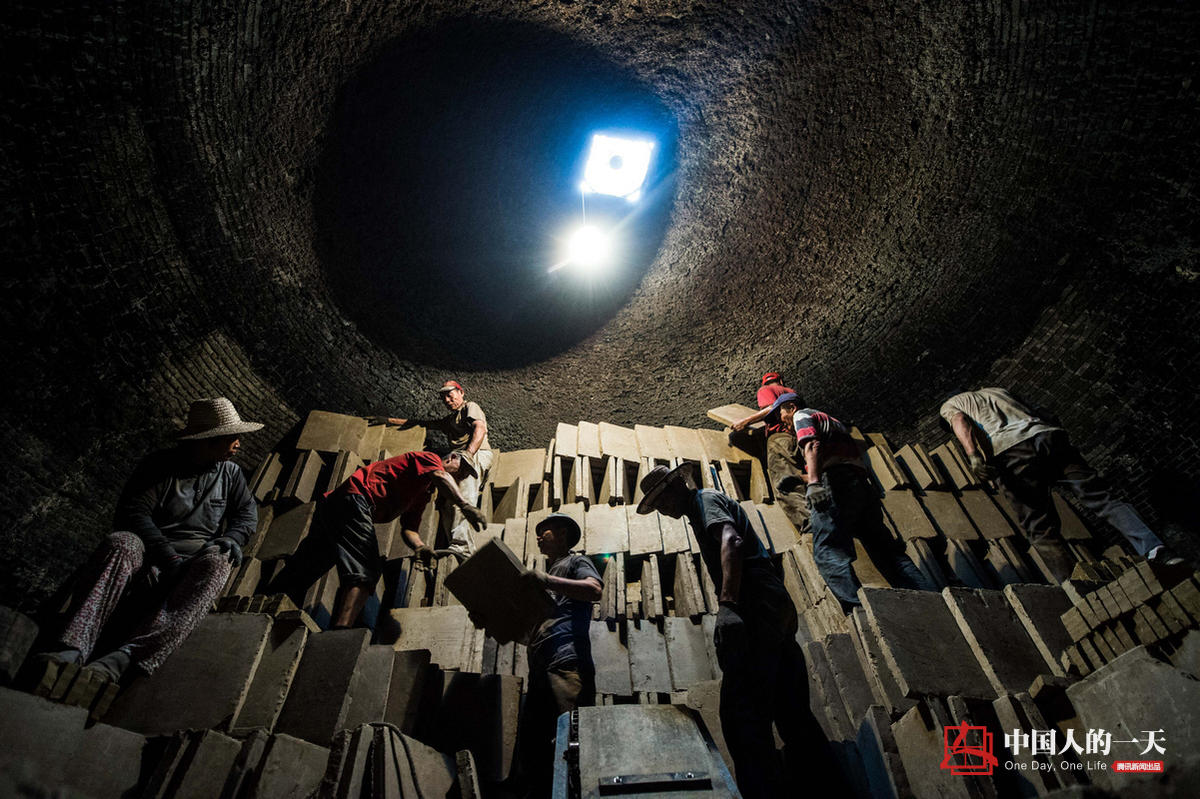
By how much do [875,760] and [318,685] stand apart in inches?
118

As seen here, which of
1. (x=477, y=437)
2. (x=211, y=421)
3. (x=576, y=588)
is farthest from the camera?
(x=477, y=437)

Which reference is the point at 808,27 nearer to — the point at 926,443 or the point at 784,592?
the point at 926,443

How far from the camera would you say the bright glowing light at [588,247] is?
29.6ft

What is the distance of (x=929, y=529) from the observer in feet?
17.2

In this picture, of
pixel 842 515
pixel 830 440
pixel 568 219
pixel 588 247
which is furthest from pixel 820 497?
pixel 568 219

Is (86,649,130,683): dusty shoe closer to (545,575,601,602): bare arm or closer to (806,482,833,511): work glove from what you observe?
(545,575,601,602): bare arm

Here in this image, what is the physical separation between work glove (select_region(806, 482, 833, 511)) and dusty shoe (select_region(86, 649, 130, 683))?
4379 millimetres

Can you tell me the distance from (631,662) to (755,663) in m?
1.16

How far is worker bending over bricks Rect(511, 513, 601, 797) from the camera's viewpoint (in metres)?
3.15

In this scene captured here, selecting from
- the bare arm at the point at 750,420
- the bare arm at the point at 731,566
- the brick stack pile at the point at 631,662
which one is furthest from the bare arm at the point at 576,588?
the bare arm at the point at 750,420

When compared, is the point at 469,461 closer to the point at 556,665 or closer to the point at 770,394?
the point at 556,665

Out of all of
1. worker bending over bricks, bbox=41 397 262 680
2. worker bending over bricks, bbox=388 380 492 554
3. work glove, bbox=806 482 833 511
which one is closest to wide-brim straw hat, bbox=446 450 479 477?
worker bending over bricks, bbox=388 380 492 554

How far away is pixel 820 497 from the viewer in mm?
4254

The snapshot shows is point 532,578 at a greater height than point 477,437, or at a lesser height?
lesser
